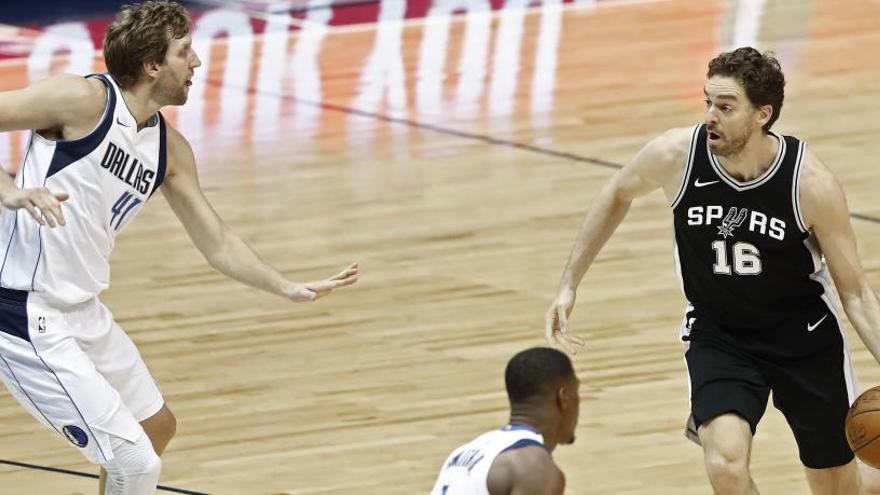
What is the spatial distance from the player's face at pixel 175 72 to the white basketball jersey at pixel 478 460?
171cm

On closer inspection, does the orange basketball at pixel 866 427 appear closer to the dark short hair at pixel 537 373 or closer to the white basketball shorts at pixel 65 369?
the dark short hair at pixel 537 373

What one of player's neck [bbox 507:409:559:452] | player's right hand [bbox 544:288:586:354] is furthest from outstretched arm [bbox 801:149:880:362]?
player's neck [bbox 507:409:559:452]

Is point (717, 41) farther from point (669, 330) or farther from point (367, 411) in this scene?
point (367, 411)

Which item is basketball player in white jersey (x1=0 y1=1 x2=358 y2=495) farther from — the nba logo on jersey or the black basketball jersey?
the black basketball jersey

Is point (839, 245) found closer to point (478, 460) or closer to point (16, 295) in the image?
point (478, 460)

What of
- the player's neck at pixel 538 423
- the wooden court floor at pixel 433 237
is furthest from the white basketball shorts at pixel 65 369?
the player's neck at pixel 538 423

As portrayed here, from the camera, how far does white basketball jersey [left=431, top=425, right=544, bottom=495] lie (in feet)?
13.0

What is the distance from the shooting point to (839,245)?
5.27 meters

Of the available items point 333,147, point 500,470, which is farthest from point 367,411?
point 333,147

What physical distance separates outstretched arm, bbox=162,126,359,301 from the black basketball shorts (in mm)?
1089

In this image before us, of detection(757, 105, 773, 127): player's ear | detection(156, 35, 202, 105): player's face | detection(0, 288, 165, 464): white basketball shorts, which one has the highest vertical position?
detection(156, 35, 202, 105): player's face

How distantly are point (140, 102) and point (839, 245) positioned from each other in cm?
201

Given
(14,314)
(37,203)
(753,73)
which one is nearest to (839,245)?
(753,73)

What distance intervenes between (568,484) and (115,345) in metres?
1.81
